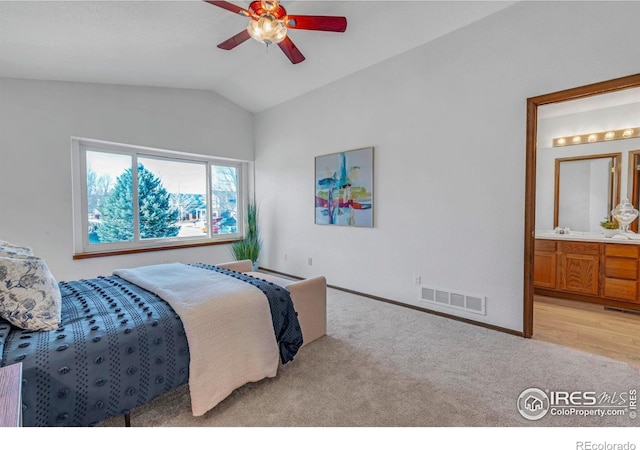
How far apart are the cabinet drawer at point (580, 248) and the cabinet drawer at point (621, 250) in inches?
3.4

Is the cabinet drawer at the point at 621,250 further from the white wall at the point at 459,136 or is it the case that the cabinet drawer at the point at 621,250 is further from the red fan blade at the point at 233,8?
the red fan blade at the point at 233,8

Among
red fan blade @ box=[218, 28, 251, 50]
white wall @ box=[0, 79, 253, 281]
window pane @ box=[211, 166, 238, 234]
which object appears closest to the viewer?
red fan blade @ box=[218, 28, 251, 50]

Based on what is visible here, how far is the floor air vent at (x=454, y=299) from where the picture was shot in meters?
2.85

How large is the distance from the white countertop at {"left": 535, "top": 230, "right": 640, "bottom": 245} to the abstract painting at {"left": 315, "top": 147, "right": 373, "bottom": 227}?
222cm

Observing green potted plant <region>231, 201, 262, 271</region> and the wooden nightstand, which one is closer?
the wooden nightstand

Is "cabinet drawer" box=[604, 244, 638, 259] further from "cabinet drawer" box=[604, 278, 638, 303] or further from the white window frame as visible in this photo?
the white window frame

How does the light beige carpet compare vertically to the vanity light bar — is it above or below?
below

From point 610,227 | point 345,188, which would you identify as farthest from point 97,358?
point 610,227

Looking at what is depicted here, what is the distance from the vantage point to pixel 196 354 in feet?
Answer: 5.18

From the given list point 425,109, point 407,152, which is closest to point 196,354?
point 407,152

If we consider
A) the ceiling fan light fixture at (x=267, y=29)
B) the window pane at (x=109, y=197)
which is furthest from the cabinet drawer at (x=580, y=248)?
the window pane at (x=109, y=197)

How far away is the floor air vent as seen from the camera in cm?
285

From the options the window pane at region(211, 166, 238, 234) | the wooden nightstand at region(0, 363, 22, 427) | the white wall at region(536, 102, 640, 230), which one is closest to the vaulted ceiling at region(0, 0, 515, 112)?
the window pane at region(211, 166, 238, 234)

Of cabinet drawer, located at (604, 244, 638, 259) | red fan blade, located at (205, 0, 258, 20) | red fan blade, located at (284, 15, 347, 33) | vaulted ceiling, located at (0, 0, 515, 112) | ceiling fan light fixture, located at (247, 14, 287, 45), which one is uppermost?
vaulted ceiling, located at (0, 0, 515, 112)
